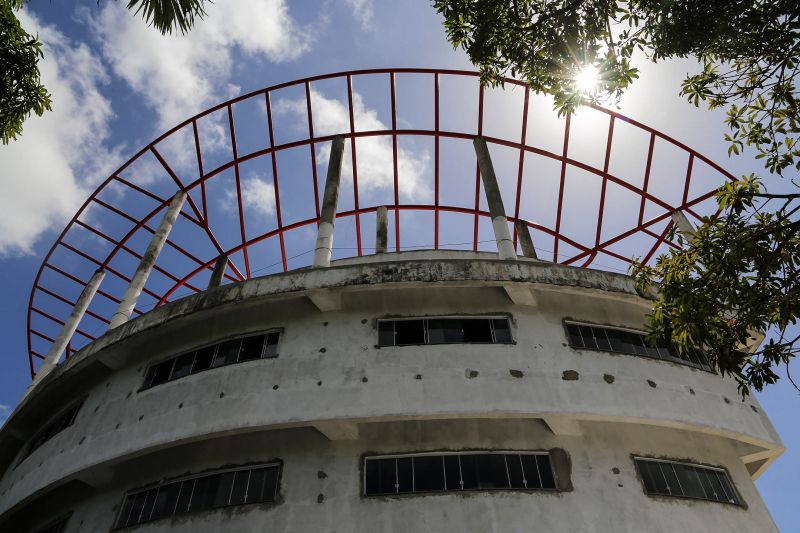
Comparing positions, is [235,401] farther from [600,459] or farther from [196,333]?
[600,459]

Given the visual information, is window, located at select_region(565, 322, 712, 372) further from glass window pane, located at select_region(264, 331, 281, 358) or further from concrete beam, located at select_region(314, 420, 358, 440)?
glass window pane, located at select_region(264, 331, 281, 358)

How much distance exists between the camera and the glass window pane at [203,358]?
1020cm

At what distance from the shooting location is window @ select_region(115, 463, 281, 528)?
8.48 m

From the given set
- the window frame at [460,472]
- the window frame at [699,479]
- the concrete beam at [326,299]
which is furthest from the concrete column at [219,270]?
the window frame at [699,479]

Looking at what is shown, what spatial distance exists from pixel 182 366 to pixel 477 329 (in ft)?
19.1

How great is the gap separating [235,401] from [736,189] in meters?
7.90

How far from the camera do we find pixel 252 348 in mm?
10070

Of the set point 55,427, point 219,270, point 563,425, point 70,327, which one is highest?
point 219,270

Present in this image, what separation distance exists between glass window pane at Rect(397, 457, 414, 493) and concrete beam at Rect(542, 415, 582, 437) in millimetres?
2270

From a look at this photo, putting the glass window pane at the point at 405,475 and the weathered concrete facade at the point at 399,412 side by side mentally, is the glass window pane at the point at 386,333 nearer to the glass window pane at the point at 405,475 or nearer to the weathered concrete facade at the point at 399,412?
the weathered concrete facade at the point at 399,412

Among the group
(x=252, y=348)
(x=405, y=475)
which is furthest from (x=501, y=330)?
(x=252, y=348)

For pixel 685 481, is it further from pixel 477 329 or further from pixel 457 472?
pixel 477 329

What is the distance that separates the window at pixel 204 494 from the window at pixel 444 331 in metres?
2.97

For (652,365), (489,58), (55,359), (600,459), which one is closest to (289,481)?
(600,459)
